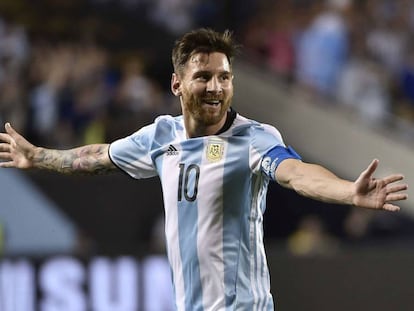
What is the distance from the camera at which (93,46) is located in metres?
14.4

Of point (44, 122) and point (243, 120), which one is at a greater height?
point (44, 122)

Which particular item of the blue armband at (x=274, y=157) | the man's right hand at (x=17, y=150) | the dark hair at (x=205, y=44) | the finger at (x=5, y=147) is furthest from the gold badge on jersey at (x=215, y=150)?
the finger at (x=5, y=147)

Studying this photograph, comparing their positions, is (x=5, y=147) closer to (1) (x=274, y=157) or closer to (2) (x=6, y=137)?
(2) (x=6, y=137)

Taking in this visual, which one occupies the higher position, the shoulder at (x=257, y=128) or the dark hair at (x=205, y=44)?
the dark hair at (x=205, y=44)

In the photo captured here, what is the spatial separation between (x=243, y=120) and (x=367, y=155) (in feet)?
28.3

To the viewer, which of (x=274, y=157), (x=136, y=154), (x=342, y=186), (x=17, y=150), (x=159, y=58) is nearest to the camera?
(x=342, y=186)

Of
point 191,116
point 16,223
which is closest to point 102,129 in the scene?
point 16,223

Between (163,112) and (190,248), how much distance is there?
7281mm

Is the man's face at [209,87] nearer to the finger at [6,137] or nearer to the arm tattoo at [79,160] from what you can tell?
the arm tattoo at [79,160]

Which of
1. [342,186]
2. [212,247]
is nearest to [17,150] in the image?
[212,247]

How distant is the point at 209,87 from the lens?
5594 mm

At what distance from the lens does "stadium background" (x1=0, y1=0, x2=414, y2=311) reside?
10.5 metres

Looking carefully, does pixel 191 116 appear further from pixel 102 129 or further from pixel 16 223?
pixel 102 129

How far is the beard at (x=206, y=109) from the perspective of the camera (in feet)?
18.4
